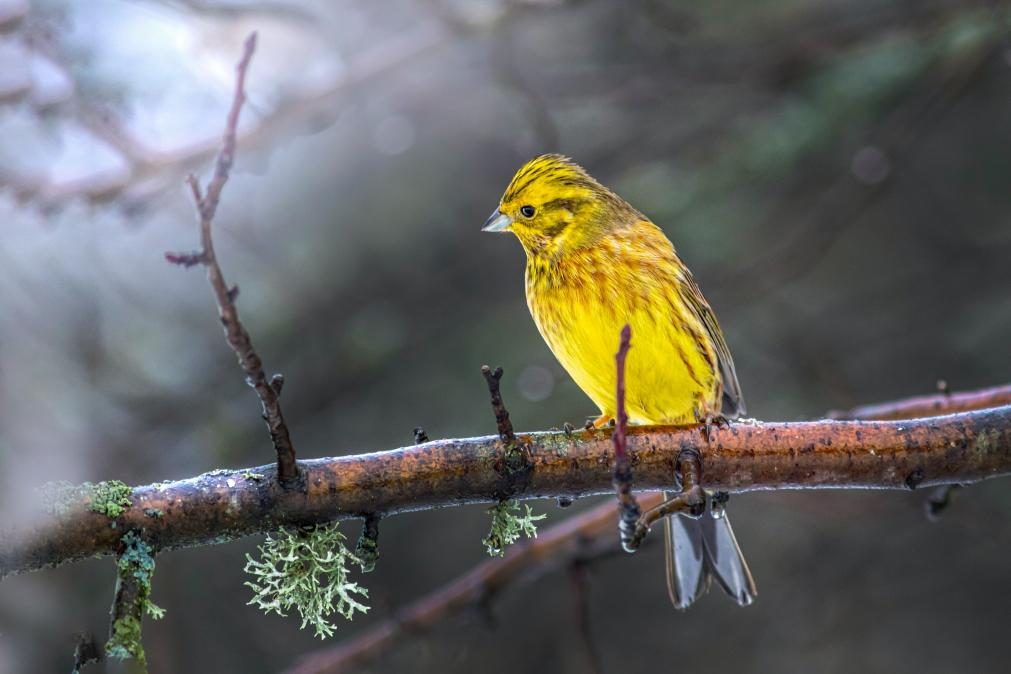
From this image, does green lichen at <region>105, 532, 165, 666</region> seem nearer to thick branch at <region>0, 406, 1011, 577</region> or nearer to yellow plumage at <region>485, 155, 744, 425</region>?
thick branch at <region>0, 406, 1011, 577</region>

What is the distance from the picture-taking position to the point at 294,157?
674 centimetres

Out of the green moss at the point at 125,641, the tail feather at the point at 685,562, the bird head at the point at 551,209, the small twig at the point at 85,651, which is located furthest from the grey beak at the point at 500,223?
the small twig at the point at 85,651

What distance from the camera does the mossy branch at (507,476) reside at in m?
2.56

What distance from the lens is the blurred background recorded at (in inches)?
211

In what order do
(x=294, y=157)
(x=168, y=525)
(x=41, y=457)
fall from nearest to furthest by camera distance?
(x=168, y=525) < (x=41, y=457) < (x=294, y=157)

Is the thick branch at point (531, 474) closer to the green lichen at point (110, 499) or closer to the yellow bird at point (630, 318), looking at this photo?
the green lichen at point (110, 499)

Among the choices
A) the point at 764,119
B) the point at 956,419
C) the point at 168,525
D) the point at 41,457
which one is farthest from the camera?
the point at 764,119

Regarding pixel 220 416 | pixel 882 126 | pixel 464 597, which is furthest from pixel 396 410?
pixel 882 126

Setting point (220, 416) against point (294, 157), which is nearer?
point (220, 416)

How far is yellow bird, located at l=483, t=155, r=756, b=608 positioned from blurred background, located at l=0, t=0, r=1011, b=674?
755mm

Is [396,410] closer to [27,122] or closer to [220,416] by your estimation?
[220,416]

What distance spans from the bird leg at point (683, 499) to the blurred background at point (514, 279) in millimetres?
2408

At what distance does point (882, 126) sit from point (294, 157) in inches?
135

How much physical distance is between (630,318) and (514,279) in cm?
287
